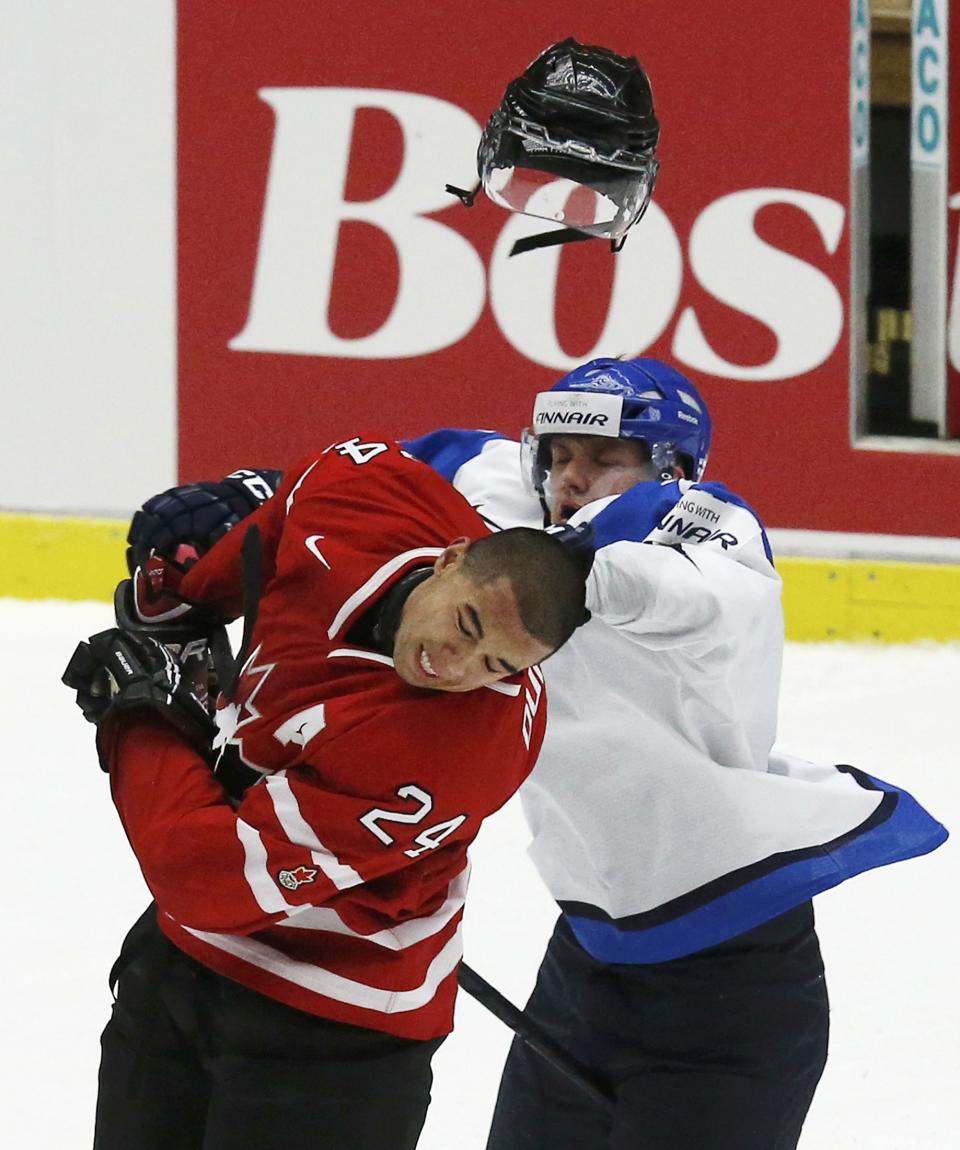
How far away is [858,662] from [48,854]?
2.08 m

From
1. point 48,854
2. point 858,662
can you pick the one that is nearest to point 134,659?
point 48,854

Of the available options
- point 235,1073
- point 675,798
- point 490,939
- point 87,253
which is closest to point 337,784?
point 235,1073

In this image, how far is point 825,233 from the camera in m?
4.47

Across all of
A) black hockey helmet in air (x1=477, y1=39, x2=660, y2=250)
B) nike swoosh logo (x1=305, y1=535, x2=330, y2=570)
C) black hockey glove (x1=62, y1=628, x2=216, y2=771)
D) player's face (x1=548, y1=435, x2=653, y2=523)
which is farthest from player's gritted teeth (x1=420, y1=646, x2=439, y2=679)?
black hockey helmet in air (x1=477, y1=39, x2=660, y2=250)

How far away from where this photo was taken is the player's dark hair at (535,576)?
130 cm

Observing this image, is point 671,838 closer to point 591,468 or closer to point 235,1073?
point 591,468

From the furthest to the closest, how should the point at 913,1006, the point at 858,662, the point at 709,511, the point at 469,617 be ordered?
the point at 858,662 < the point at 913,1006 < the point at 709,511 < the point at 469,617

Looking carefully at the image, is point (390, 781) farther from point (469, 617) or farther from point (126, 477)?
point (126, 477)

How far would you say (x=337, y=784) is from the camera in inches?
52.9

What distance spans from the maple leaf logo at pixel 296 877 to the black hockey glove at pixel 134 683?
18 centimetres

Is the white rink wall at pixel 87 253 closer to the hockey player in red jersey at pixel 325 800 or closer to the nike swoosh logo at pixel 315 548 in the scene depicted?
the hockey player in red jersey at pixel 325 800

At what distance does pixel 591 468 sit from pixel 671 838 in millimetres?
385

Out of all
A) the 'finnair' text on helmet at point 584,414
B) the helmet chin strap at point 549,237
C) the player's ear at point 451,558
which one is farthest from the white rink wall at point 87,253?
the player's ear at point 451,558

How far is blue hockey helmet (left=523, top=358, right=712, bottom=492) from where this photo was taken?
178 centimetres
